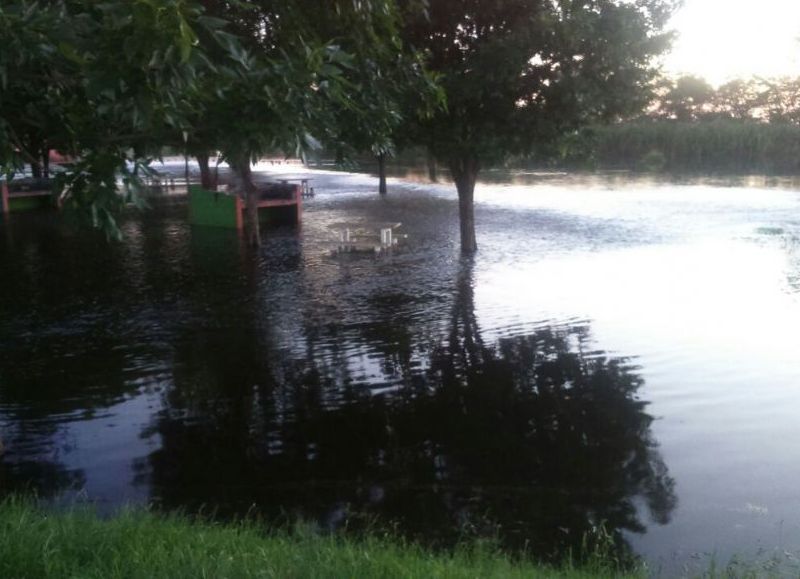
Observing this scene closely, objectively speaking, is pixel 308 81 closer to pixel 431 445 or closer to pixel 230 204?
pixel 431 445

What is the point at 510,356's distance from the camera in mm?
10531

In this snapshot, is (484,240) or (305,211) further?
(305,211)

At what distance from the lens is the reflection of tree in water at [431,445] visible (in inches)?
248

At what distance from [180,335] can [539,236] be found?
12279mm

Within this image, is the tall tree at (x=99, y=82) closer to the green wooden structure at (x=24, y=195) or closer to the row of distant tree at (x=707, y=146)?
the green wooden structure at (x=24, y=195)

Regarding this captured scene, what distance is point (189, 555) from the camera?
12.9 feet

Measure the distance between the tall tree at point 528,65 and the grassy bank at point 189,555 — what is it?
10.6 metres

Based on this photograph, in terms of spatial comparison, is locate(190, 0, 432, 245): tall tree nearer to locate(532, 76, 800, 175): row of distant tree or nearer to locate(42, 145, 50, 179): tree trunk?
locate(42, 145, 50, 179): tree trunk

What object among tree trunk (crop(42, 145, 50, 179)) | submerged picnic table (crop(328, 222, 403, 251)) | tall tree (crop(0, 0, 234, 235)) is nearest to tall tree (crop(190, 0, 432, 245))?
tall tree (crop(0, 0, 234, 235))

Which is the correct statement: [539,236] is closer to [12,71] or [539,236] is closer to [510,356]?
[510,356]

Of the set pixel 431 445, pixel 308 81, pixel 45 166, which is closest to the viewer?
pixel 308 81

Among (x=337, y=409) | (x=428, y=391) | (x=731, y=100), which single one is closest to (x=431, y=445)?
(x=337, y=409)

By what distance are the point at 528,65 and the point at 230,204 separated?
11.2m

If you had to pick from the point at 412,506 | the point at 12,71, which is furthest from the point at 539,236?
the point at 12,71
